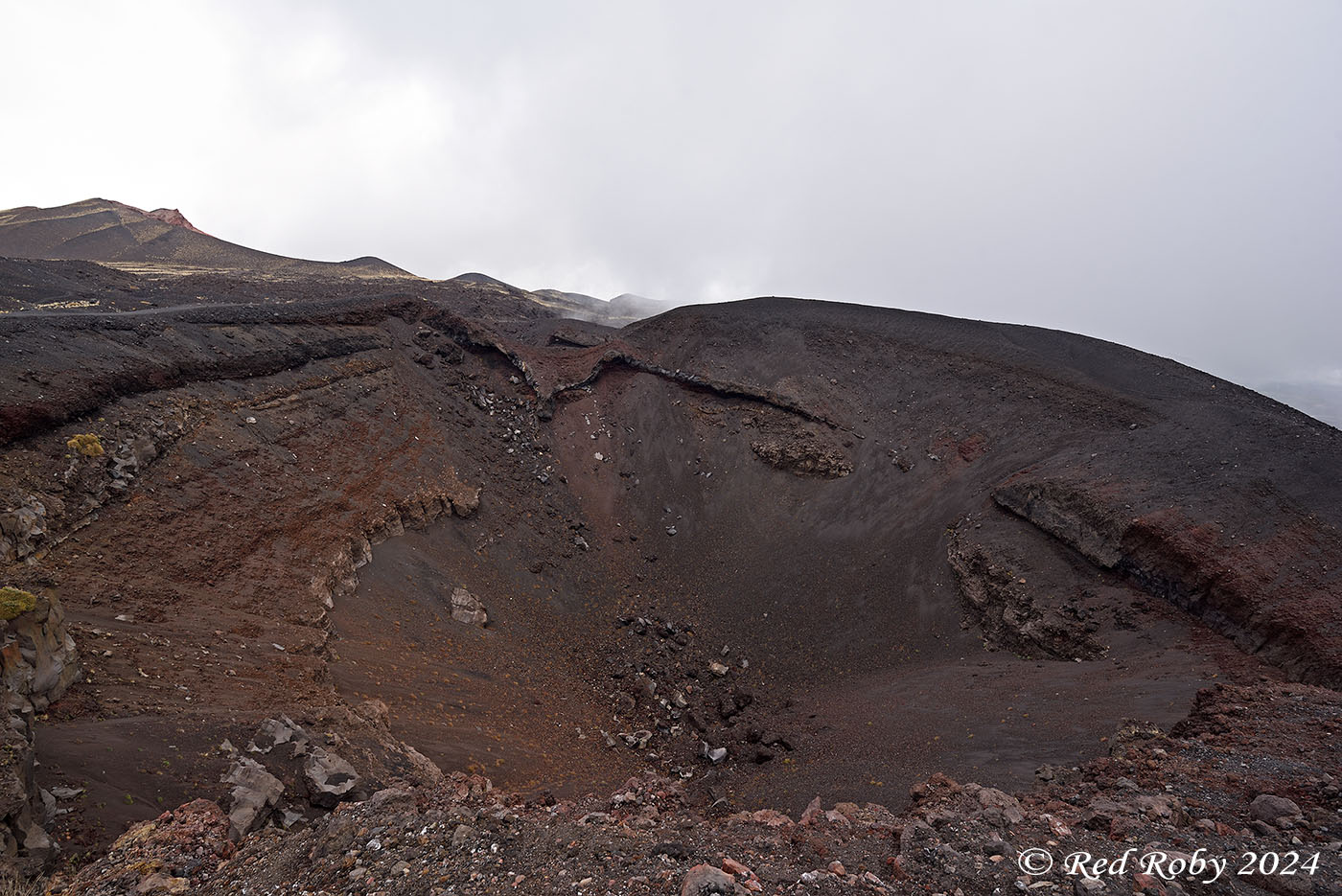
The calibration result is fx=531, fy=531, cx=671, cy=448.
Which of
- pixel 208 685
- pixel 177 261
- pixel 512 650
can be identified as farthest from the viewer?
pixel 177 261

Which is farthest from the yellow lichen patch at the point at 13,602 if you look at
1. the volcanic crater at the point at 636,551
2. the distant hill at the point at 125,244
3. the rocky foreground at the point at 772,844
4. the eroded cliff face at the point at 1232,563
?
the distant hill at the point at 125,244

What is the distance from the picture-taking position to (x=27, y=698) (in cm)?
668

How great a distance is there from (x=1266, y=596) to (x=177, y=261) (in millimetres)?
75105

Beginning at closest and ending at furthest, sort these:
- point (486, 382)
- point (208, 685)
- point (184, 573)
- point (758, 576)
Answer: point (208, 685)
point (184, 573)
point (758, 576)
point (486, 382)

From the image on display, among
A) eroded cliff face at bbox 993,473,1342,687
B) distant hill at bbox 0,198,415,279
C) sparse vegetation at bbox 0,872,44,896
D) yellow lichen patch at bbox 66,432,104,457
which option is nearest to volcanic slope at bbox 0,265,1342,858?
eroded cliff face at bbox 993,473,1342,687

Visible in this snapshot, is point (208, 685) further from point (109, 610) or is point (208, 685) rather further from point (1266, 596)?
point (1266, 596)

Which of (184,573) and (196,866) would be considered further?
(184,573)

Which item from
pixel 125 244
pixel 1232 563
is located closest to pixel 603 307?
A: pixel 125 244

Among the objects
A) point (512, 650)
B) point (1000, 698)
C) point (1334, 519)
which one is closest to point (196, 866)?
point (512, 650)

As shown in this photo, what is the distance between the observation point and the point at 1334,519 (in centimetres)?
1279

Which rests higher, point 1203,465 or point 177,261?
point 177,261

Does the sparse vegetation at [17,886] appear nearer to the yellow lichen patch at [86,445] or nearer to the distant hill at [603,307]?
the yellow lichen patch at [86,445]

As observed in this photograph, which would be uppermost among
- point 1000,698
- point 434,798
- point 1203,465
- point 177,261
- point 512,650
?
point 177,261

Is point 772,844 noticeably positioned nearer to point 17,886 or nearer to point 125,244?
point 17,886
